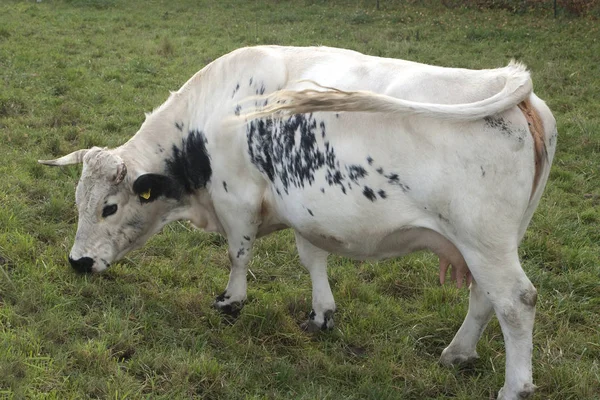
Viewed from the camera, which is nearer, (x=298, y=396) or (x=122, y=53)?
(x=298, y=396)

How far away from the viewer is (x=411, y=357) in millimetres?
4363

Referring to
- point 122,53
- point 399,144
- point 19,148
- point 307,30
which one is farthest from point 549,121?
point 307,30

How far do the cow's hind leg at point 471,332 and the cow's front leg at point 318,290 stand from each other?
0.80m

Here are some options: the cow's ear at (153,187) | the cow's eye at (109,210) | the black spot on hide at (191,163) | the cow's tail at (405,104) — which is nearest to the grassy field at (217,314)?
the cow's eye at (109,210)

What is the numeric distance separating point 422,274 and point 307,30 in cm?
1035

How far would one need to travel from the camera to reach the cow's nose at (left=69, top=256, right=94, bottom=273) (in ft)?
15.8

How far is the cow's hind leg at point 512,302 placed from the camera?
344 cm

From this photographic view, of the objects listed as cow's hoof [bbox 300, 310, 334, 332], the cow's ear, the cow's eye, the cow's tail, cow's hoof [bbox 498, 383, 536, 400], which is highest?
the cow's tail

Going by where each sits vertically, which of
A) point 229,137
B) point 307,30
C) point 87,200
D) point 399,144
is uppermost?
point 399,144

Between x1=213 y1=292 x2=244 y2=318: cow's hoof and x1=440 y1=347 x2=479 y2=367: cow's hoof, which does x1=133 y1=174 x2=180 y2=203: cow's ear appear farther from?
x1=440 y1=347 x2=479 y2=367: cow's hoof

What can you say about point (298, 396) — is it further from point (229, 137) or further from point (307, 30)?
point (307, 30)

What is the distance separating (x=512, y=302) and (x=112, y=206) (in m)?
2.66

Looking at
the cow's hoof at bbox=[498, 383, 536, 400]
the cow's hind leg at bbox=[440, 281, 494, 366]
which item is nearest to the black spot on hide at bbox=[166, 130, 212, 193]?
the cow's hind leg at bbox=[440, 281, 494, 366]

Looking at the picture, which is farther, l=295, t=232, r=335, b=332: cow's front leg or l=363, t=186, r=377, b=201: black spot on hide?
l=295, t=232, r=335, b=332: cow's front leg
